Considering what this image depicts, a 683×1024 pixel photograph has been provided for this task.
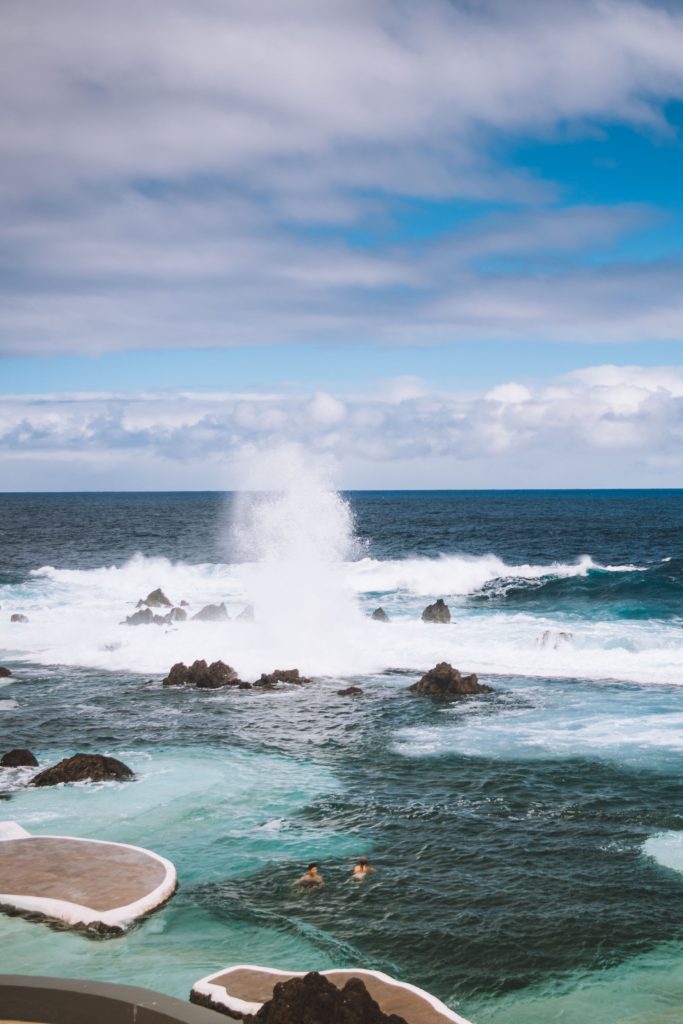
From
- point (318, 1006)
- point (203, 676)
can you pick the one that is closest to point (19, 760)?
point (203, 676)

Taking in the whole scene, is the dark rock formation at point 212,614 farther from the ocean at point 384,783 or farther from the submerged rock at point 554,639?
the submerged rock at point 554,639

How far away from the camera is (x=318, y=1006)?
31.0ft

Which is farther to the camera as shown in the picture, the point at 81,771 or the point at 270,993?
the point at 81,771

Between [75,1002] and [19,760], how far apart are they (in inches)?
686

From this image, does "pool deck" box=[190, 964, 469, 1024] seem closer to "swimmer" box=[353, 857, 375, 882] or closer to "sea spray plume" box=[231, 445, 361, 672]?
"swimmer" box=[353, 857, 375, 882]

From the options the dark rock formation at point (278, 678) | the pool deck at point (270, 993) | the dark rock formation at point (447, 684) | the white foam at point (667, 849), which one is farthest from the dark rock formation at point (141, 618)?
the pool deck at point (270, 993)

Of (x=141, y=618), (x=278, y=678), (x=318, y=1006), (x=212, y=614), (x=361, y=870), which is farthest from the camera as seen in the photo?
(x=212, y=614)

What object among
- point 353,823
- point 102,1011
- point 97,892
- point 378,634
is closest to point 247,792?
point 353,823

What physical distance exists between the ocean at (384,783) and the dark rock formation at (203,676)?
40.0 inches

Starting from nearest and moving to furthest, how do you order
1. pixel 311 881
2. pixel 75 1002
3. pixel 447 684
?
1. pixel 75 1002
2. pixel 311 881
3. pixel 447 684

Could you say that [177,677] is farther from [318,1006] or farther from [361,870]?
[318,1006]

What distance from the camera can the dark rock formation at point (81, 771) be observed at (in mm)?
23000

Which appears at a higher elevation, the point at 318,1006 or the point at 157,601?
the point at 318,1006

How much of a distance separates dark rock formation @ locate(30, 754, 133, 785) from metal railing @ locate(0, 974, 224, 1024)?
1514cm
